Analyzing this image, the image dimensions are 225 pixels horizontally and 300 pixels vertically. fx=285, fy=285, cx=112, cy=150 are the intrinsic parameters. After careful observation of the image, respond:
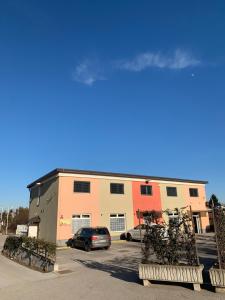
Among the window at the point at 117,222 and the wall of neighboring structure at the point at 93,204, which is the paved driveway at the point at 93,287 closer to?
the wall of neighboring structure at the point at 93,204

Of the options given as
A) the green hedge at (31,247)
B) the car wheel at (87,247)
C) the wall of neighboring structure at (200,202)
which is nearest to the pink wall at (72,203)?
the car wheel at (87,247)

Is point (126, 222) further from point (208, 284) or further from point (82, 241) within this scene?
point (208, 284)

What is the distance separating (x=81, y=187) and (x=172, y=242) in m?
17.8

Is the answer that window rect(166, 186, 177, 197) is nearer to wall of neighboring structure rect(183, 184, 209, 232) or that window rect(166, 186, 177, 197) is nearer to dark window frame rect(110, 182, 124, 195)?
wall of neighboring structure rect(183, 184, 209, 232)

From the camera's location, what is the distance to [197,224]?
1275 inches

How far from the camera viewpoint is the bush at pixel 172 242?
8.69 metres

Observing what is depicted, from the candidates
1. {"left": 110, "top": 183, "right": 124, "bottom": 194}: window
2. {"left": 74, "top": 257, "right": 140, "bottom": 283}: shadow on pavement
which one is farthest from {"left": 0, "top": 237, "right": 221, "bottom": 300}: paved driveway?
{"left": 110, "top": 183, "right": 124, "bottom": 194}: window

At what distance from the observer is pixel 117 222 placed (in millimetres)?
27453

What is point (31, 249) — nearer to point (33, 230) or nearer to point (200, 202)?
point (33, 230)

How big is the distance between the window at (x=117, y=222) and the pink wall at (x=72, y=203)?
1.75 metres

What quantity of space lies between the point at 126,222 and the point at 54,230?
287 inches

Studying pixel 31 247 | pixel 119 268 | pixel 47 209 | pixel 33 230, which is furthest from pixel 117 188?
pixel 119 268

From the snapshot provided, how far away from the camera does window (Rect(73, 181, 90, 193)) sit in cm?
2582

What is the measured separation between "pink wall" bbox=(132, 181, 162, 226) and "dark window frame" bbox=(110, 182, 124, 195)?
1444 millimetres
